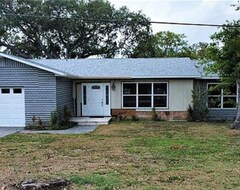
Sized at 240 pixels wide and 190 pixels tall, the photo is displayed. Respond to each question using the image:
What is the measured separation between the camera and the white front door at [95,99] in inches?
801

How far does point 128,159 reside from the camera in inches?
350

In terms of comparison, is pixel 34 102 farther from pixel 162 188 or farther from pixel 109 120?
pixel 162 188

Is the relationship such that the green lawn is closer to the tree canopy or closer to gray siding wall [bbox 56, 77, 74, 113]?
gray siding wall [bbox 56, 77, 74, 113]

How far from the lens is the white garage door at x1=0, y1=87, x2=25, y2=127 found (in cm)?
1709

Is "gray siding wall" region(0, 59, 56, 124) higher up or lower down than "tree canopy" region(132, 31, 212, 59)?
lower down

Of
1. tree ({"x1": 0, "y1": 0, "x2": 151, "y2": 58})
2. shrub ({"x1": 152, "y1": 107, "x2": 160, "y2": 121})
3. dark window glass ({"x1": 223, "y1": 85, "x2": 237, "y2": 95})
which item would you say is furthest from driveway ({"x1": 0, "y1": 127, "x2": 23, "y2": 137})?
tree ({"x1": 0, "y1": 0, "x2": 151, "y2": 58})

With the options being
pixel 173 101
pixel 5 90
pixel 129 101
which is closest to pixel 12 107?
pixel 5 90

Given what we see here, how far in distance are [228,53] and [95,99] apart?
325 inches

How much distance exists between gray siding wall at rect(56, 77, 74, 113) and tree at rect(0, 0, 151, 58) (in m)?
19.3

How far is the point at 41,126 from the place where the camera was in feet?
54.3

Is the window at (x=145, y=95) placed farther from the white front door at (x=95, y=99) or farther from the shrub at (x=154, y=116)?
the white front door at (x=95, y=99)

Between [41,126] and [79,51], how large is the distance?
25.1 metres

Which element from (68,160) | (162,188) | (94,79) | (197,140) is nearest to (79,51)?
(94,79)

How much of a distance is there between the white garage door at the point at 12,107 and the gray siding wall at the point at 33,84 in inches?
13.0
